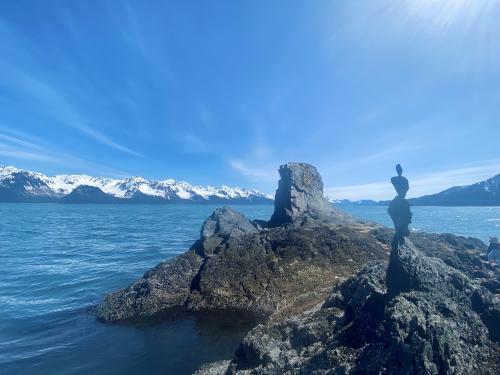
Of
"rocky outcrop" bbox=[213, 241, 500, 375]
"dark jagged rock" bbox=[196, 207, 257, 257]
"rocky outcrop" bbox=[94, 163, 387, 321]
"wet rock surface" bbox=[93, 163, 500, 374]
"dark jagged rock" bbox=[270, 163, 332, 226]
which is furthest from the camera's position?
"dark jagged rock" bbox=[270, 163, 332, 226]

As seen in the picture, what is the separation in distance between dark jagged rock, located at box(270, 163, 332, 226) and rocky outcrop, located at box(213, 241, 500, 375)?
30753 millimetres

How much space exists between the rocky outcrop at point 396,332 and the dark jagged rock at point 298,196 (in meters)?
30.8

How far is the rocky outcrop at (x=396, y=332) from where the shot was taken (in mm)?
10766

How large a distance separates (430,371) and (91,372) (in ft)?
55.0

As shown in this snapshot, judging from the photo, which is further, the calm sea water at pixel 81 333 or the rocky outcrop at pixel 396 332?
the calm sea water at pixel 81 333

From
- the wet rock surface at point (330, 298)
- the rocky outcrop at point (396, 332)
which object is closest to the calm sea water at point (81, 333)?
the wet rock surface at point (330, 298)

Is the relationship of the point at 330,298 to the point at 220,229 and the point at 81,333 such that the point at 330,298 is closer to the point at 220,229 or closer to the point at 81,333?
the point at 81,333

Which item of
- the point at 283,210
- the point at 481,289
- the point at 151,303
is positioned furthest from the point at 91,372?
the point at 283,210

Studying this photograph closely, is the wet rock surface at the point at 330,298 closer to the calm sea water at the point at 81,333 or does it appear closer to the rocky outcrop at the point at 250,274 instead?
the rocky outcrop at the point at 250,274

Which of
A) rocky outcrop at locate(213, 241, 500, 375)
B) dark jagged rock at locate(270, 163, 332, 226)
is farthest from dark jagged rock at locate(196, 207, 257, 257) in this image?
rocky outcrop at locate(213, 241, 500, 375)

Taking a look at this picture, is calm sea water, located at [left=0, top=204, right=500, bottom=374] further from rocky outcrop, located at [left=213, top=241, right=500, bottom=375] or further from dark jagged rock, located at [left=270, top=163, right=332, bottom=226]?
dark jagged rock, located at [left=270, top=163, right=332, bottom=226]

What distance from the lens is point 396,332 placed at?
11430mm

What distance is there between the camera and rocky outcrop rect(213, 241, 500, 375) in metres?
10.8

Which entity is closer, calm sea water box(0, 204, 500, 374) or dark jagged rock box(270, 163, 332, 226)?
calm sea water box(0, 204, 500, 374)
